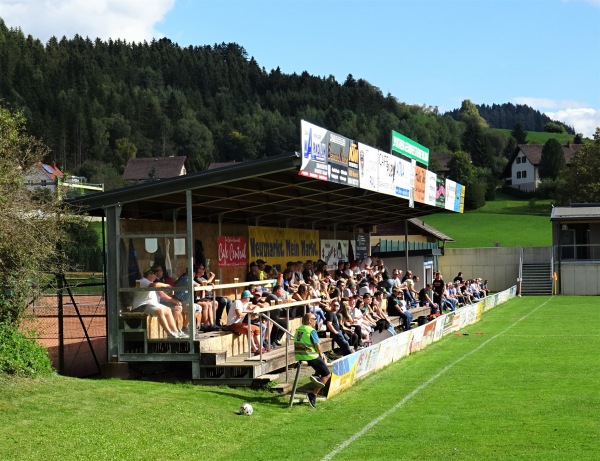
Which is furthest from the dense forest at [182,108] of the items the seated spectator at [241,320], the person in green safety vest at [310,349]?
the person in green safety vest at [310,349]

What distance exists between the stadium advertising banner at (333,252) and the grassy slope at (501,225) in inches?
1609

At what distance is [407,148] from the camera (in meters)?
29.4

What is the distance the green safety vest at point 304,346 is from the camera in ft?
46.9

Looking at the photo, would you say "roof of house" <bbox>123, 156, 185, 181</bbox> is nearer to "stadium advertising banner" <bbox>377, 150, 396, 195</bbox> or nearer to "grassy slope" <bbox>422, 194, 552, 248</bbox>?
"grassy slope" <bbox>422, 194, 552, 248</bbox>

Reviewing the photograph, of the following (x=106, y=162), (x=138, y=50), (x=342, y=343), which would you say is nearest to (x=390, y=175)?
(x=342, y=343)

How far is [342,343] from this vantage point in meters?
19.3

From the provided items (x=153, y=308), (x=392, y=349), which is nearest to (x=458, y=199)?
(x=392, y=349)

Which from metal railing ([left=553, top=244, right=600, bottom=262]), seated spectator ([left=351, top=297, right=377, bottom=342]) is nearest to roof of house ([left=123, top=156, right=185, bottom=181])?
metal railing ([left=553, top=244, right=600, bottom=262])

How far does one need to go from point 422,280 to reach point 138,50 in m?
133

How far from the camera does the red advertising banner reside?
23.1 metres

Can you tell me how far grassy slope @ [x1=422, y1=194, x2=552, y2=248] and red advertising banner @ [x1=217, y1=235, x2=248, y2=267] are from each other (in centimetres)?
5236

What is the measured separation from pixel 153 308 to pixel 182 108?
13292 centimetres

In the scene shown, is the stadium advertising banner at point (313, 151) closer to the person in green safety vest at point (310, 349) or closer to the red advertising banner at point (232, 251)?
the person in green safety vest at point (310, 349)

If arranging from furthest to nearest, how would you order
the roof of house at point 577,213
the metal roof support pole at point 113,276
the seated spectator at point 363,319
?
the roof of house at point 577,213 < the seated spectator at point 363,319 < the metal roof support pole at point 113,276
